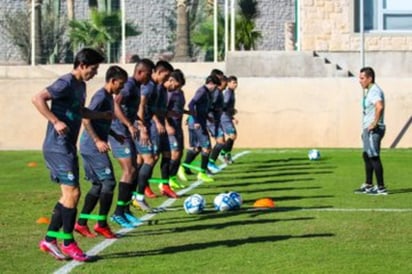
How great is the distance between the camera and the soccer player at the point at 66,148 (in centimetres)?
1116

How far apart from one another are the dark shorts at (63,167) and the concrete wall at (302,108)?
69.8ft

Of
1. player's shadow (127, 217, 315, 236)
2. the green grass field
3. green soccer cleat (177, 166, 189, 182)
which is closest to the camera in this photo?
the green grass field

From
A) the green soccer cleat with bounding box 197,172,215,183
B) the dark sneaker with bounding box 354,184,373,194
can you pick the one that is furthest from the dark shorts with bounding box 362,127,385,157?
the green soccer cleat with bounding box 197,172,215,183

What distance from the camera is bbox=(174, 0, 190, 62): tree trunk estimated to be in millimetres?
36978

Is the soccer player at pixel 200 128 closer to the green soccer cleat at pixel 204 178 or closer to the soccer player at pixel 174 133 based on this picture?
the green soccer cleat at pixel 204 178

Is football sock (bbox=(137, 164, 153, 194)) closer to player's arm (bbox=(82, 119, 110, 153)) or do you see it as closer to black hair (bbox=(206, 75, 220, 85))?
player's arm (bbox=(82, 119, 110, 153))

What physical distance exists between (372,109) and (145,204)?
4.25m

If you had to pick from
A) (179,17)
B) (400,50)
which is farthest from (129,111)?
(179,17)

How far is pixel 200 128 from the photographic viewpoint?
70.8 ft

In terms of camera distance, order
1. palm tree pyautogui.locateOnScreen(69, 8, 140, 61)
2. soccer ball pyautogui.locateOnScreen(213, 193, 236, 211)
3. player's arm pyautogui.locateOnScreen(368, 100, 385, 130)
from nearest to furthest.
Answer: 1. soccer ball pyautogui.locateOnScreen(213, 193, 236, 211)
2. player's arm pyautogui.locateOnScreen(368, 100, 385, 130)
3. palm tree pyautogui.locateOnScreen(69, 8, 140, 61)

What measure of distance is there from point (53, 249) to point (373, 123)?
795 cm

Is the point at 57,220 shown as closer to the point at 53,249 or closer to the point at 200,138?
the point at 53,249

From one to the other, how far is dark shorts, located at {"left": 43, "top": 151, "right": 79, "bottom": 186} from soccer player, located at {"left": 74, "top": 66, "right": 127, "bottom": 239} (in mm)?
1457

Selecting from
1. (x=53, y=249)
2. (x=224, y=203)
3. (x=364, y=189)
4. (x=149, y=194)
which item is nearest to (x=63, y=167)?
(x=53, y=249)
